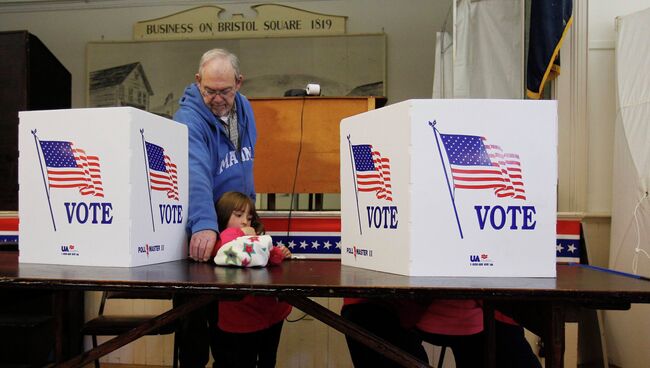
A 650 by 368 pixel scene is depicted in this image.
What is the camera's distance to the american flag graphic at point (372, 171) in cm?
106

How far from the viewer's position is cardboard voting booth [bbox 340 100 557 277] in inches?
39.0

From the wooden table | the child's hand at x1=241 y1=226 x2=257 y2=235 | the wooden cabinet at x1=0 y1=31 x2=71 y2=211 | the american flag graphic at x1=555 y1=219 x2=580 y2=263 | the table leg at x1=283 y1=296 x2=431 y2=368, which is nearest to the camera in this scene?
the wooden table

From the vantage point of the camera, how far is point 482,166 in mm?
1004

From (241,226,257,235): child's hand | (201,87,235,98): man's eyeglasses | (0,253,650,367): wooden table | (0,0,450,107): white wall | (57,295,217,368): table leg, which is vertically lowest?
(57,295,217,368): table leg

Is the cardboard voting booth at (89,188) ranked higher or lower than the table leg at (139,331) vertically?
higher

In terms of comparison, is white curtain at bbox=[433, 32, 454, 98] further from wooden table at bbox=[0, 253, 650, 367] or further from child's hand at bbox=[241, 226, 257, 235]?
wooden table at bbox=[0, 253, 650, 367]

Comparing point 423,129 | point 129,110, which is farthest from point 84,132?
point 423,129

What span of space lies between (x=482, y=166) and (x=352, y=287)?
1.17 feet

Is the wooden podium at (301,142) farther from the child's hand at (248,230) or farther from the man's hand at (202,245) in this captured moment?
the man's hand at (202,245)

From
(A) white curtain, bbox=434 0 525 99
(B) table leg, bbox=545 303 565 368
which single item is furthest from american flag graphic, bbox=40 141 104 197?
(A) white curtain, bbox=434 0 525 99

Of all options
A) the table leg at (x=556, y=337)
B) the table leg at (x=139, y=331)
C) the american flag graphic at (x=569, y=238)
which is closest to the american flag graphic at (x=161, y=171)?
the table leg at (x=139, y=331)

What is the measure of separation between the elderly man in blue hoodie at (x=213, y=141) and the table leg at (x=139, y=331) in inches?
18.5

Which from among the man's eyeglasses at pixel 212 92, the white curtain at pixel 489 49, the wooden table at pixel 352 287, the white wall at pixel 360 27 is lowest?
the wooden table at pixel 352 287

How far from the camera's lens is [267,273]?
106 cm
